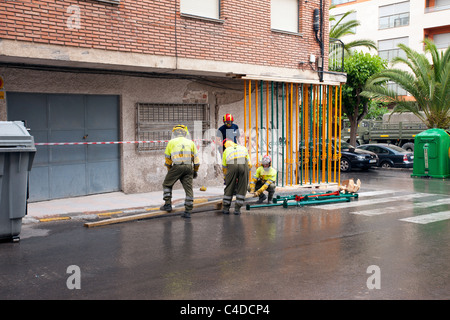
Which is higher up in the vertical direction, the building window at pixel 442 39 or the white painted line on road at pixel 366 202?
the building window at pixel 442 39

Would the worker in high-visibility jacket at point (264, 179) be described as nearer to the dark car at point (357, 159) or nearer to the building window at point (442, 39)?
the dark car at point (357, 159)

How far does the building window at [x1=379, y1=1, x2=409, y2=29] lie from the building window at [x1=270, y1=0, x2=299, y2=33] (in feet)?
91.3

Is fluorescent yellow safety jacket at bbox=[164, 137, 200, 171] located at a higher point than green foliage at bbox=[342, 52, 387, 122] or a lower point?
lower

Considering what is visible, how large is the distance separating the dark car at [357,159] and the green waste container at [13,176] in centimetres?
1552

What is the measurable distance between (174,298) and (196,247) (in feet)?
6.92

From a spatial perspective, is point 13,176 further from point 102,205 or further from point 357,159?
point 357,159

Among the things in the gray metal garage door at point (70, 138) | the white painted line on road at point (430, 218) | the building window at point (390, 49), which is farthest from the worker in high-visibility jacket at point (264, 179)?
the building window at point (390, 49)

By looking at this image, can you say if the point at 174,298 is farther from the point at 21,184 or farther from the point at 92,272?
the point at 21,184

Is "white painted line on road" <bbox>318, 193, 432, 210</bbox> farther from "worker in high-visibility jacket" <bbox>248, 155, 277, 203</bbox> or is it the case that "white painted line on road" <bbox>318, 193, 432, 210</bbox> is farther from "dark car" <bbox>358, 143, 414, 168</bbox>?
"dark car" <bbox>358, 143, 414, 168</bbox>

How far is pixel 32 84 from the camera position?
10008 mm

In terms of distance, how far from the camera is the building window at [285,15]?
13.6 metres

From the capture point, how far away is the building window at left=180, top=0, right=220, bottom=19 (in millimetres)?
11508

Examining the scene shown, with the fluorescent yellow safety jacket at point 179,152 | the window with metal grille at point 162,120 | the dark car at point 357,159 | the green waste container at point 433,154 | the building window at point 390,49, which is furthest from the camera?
the building window at point 390,49

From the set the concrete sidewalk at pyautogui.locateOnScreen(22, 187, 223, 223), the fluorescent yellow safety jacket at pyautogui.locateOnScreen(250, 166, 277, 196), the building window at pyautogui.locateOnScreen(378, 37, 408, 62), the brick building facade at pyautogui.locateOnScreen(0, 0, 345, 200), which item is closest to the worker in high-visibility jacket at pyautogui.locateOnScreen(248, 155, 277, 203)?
the fluorescent yellow safety jacket at pyautogui.locateOnScreen(250, 166, 277, 196)
